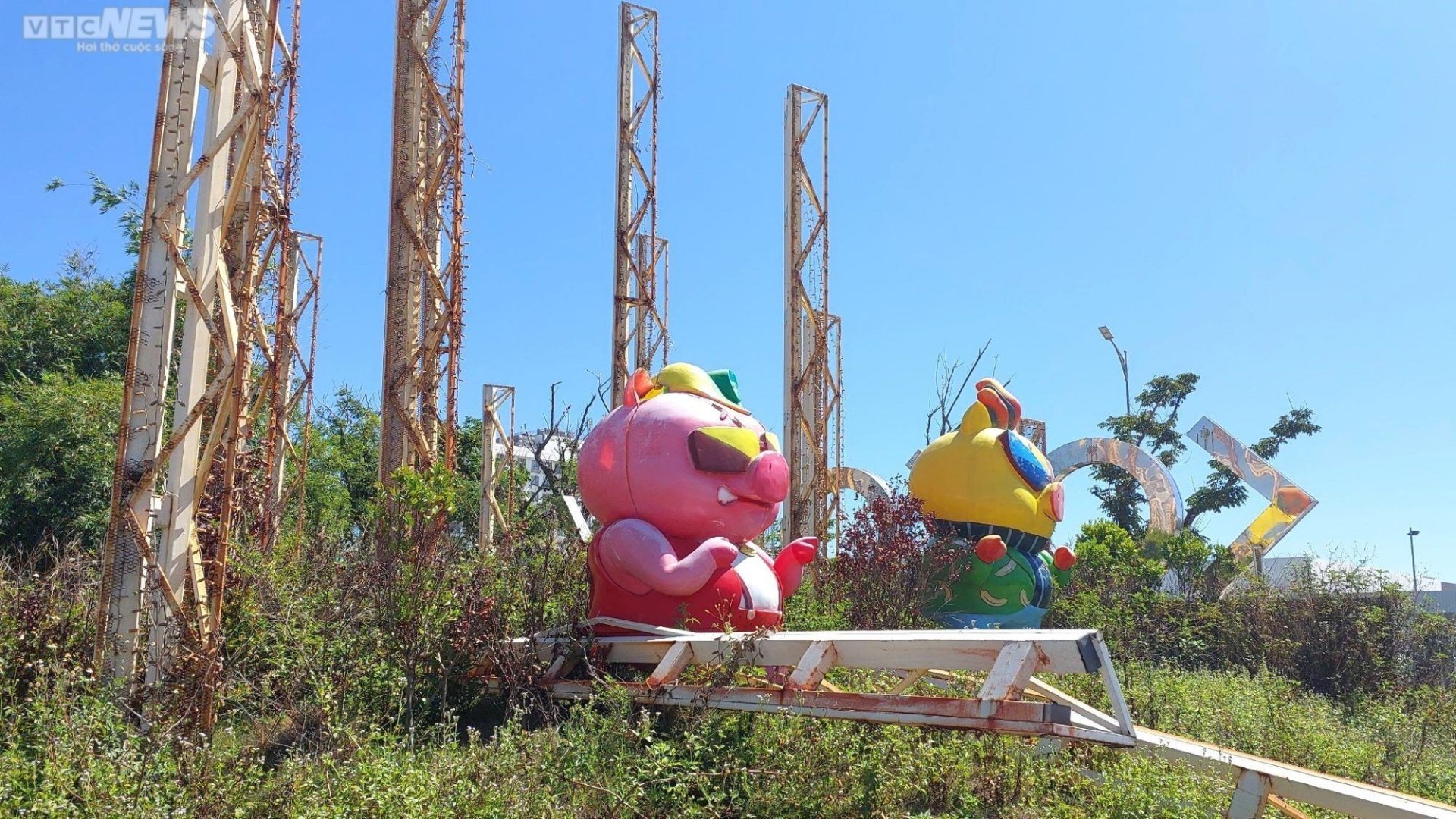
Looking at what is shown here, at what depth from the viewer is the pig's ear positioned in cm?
807

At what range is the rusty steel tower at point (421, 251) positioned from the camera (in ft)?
34.1

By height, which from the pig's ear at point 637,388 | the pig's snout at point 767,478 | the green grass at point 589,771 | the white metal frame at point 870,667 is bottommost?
the green grass at point 589,771

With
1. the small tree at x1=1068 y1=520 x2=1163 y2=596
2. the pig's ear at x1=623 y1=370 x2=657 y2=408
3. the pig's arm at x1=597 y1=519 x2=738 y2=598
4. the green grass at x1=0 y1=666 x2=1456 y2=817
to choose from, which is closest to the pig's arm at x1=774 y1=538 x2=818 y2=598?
the pig's arm at x1=597 y1=519 x2=738 y2=598

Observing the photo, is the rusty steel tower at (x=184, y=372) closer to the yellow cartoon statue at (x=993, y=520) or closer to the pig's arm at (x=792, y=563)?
the pig's arm at (x=792, y=563)

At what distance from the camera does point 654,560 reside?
720 cm

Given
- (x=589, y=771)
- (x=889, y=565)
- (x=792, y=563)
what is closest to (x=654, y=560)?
(x=792, y=563)

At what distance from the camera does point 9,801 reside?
416cm

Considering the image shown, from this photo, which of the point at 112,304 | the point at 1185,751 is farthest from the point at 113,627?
the point at 112,304

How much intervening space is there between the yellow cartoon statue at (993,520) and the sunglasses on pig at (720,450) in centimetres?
431

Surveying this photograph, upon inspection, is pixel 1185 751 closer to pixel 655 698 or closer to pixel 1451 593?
pixel 655 698

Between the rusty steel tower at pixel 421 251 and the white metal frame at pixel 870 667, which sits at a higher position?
the rusty steel tower at pixel 421 251

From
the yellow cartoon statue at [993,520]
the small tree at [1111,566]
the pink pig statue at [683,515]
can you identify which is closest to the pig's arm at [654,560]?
the pink pig statue at [683,515]

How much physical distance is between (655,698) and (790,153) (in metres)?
11.3

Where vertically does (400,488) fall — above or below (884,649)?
above
